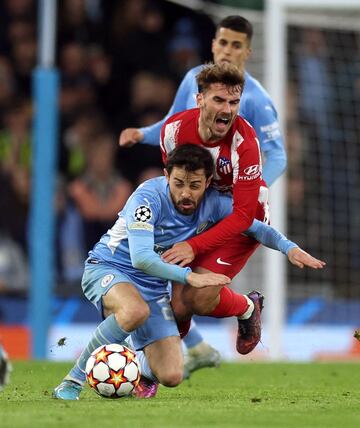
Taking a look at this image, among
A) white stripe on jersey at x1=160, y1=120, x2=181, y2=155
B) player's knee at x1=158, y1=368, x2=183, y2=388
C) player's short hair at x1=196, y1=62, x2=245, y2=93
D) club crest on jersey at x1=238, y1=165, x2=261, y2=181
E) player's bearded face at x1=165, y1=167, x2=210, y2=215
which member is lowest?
player's knee at x1=158, y1=368, x2=183, y2=388

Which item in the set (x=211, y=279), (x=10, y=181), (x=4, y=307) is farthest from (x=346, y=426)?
(x=10, y=181)

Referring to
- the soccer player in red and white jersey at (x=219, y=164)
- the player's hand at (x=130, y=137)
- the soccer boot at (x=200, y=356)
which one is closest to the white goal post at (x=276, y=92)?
the soccer boot at (x=200, y=356)

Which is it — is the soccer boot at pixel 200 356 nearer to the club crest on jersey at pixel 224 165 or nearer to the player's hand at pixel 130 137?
the player's hand at pixel 130 137

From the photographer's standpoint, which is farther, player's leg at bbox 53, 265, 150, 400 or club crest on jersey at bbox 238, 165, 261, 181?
club crest on jersey at bbox 238, 165, 261, 181

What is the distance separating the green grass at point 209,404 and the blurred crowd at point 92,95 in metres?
4.89

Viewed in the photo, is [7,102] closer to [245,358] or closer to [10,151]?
[10,151]

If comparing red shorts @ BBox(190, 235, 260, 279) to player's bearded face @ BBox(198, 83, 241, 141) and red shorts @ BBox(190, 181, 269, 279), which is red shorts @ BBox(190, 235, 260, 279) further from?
player's bearded face @ BBox(198, 83, 241, 141)

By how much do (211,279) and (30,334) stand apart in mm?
6112

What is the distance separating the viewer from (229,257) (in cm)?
765

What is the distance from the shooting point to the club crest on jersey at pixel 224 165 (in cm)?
733

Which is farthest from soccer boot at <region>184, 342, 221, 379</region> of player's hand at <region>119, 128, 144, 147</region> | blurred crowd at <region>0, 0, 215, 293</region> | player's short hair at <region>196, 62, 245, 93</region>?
blurred crowd at <region>0, 0, 215, 293</region>

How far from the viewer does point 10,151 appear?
1495 cm

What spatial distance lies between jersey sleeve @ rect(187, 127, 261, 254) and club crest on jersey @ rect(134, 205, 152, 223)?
353mm

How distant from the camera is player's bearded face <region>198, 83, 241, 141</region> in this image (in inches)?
284
